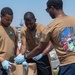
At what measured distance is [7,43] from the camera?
4719 mm

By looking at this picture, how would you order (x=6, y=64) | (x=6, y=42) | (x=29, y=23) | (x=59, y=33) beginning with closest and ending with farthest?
1. (x=59, y=33)
2. (x=6, y=64)
3. (x=6, y=42)
4. (x=29, y=23)

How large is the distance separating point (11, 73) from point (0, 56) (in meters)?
0.39

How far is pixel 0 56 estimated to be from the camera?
15.4 feet

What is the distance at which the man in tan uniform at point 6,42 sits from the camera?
4679 mm

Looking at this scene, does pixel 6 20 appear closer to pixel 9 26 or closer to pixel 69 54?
pixel 9 26

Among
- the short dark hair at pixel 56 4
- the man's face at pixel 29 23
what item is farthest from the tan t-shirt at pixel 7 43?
the short dark hair at pixel 56 4

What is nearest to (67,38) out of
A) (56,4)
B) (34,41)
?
(56,4)

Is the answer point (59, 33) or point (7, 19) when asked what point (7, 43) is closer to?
point (7, 19)

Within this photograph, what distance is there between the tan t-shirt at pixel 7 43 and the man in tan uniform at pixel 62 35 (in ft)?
2.96

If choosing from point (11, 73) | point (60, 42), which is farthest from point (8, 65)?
point (60, 42)

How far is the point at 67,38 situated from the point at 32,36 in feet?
5.45

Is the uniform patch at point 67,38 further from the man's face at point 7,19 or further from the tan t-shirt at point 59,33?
the man's face at point 7,19

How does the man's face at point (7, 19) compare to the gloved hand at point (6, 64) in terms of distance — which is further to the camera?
the man's face at point (7, 19)

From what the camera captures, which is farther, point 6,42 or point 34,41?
point 34,41
